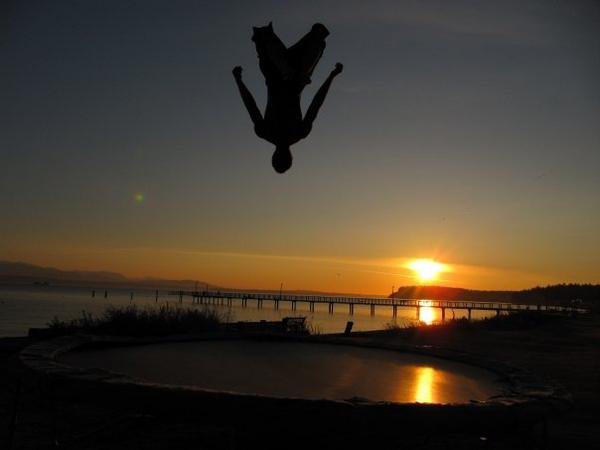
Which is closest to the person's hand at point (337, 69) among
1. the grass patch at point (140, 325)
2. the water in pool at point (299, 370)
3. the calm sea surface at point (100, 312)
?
the water in pool at point (299, 370)

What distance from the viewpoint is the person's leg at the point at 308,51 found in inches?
116

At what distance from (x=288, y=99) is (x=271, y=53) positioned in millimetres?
337

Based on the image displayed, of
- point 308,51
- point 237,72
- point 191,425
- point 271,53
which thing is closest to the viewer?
point 271,53

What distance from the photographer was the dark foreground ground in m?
2.21

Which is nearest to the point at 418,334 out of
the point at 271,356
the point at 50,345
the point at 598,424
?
the point at 598,424

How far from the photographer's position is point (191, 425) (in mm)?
5168

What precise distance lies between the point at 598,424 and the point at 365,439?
4.46 meters

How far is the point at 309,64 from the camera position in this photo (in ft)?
9.77

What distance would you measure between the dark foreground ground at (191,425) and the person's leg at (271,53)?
1808mm

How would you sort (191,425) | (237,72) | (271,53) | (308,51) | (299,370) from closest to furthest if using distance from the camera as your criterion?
(271,53) < (308,51) < (237,72) < (299,370) < (191,425)

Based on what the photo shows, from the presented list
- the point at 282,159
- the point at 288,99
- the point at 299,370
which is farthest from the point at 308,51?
the point at 299,370

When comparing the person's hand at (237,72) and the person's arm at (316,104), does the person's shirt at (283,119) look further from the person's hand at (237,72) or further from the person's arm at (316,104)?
the person's hand at (237,72)

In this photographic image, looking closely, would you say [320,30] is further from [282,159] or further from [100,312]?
[100,312]

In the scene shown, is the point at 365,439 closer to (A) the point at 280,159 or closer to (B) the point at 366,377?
(B) the point at 366,377
